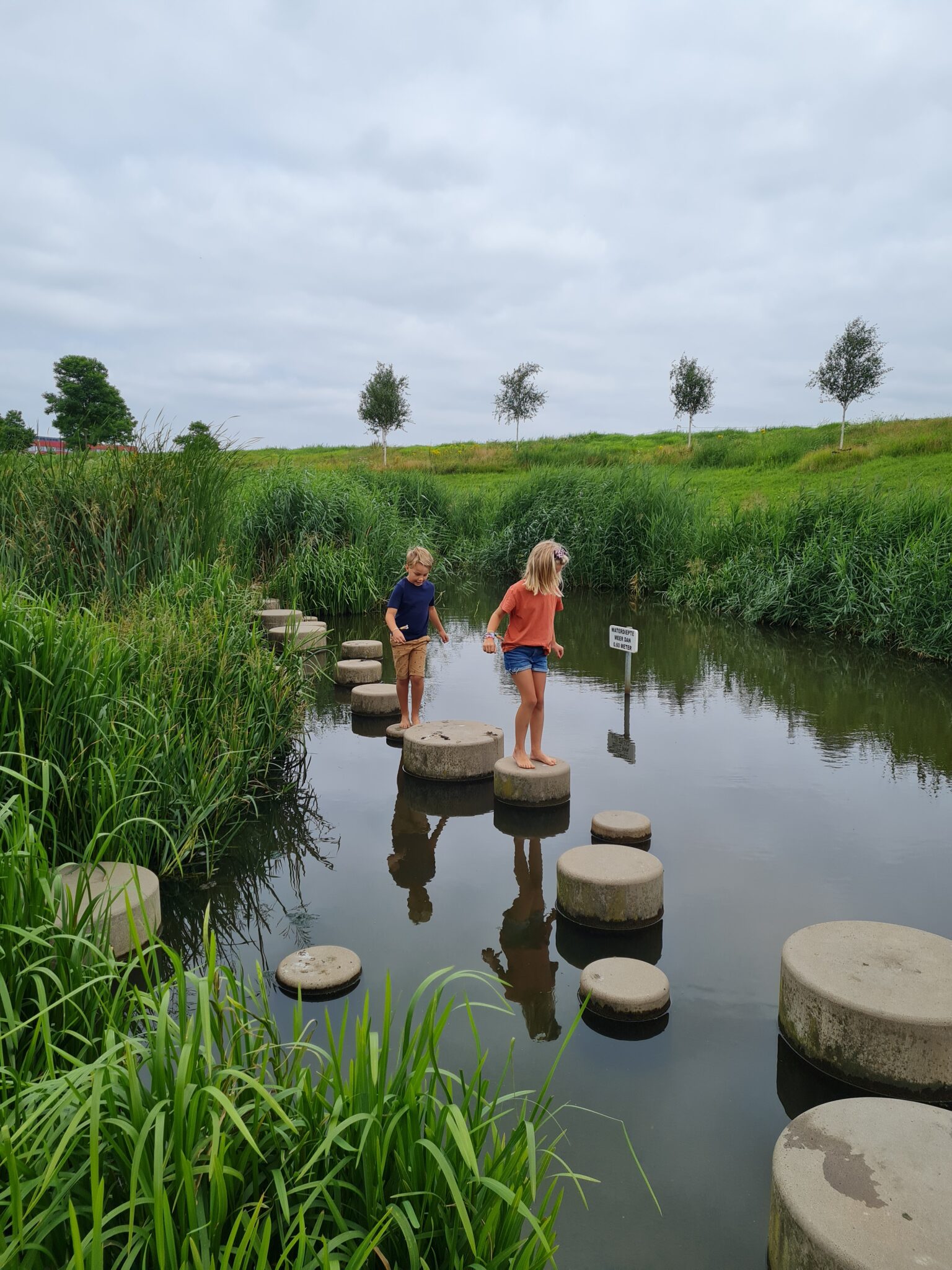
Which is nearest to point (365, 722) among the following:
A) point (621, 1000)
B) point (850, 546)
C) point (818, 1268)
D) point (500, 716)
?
point (500, 716)

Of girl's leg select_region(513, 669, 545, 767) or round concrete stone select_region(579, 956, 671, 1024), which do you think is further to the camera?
girl's leg select_region(513, 669, 545, 767)

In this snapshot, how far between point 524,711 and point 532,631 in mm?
574

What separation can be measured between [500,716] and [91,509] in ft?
13.9

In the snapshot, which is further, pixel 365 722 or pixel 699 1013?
pixel 365 722

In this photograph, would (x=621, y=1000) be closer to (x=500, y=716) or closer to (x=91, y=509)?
(x=500, y=716)

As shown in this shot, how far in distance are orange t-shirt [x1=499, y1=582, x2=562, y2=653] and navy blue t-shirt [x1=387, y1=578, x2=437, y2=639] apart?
1.25 meters

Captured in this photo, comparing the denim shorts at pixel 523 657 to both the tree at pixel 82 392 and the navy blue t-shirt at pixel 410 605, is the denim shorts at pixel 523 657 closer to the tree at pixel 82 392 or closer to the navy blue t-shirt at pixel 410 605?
the navy blue t-shirt at pixel 410 605

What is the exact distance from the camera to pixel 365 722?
8.61 m

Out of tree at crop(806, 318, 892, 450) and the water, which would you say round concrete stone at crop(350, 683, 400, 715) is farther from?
tree at crop(806, 318, 892, 450)

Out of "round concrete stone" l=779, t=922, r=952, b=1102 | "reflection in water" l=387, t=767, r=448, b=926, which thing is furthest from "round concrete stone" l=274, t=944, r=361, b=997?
"round concrete stone" l=779, t=922, r=952, b=1102

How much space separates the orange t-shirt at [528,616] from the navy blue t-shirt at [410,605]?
4.11 ft

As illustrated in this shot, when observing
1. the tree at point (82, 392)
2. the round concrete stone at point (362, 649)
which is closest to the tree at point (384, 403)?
the tree at point (82, 392)

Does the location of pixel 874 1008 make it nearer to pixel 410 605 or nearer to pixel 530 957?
pixel 530 957

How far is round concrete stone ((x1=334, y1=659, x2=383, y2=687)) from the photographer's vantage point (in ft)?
32.2
